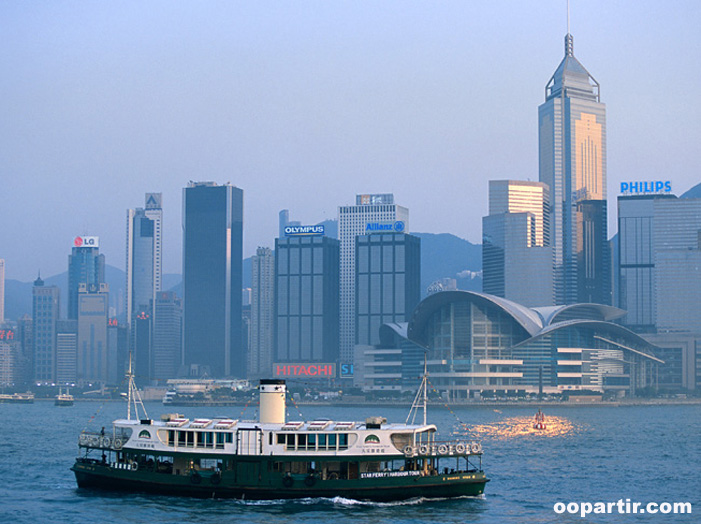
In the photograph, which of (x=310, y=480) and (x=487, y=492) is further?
(x=487, y=492)

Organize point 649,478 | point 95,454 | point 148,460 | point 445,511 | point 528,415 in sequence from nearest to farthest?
1. point 445,511
2. point 148,460
3. point 649,478
4. point 95,454
5. point 528,415

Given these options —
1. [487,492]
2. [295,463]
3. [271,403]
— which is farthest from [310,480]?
[487,492]

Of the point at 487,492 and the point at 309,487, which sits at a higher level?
the point at 309,487

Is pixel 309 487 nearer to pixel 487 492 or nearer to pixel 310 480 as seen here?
pixel 310 480

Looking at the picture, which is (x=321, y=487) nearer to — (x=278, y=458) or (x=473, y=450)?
(x=278, y=458)

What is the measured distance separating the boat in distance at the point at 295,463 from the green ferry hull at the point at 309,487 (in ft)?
0.19

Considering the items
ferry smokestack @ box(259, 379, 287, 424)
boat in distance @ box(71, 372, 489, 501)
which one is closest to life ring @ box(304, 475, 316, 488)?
boat in distance @ box(71, 372, 489, 501)

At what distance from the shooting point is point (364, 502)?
59844 millimetres

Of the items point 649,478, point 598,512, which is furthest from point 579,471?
point 598,512

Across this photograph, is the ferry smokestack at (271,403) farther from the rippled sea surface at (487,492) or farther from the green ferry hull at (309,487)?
the rippled sea surface at (487,492)

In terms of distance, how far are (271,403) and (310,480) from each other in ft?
24.1

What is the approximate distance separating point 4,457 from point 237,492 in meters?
39.5

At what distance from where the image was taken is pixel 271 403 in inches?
2589

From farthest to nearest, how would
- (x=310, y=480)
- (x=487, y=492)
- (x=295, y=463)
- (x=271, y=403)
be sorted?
1. (x=487, y=492)
2. (x=271, y=403)
3. (x=295, y=463)
4. (x=310, y=480)
